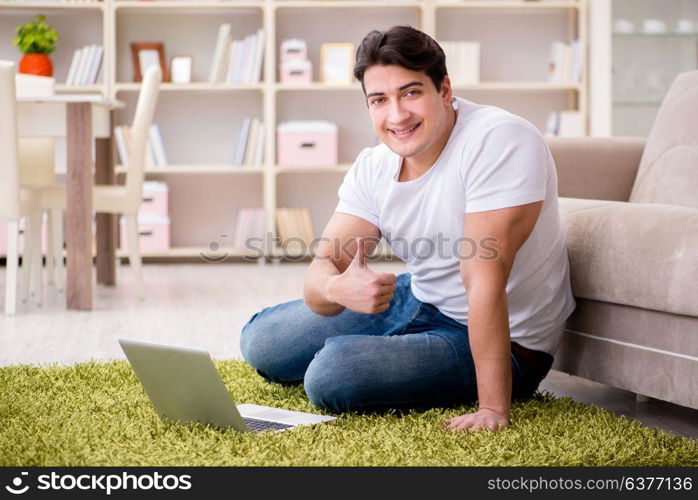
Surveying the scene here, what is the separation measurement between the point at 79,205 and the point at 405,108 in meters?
2.00

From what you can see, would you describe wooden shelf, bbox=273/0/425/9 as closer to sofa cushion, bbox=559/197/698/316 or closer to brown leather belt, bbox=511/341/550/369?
sofa cushion, bbox=559/197/698/316

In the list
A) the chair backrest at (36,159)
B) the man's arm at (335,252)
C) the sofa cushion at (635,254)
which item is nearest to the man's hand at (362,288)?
the man's arm at (335,252)

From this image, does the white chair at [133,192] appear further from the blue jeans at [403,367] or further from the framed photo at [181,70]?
the blue jeans at [403,367]

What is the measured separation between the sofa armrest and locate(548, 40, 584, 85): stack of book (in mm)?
2742

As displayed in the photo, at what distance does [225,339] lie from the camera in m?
2.83

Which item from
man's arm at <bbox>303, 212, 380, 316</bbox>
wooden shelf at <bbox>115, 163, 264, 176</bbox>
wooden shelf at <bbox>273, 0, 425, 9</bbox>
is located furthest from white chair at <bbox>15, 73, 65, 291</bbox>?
man's arm at <bbox>303, 212, 380, 316</bbox>

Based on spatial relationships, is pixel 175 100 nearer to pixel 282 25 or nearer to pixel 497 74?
Answer: pixel 282 25

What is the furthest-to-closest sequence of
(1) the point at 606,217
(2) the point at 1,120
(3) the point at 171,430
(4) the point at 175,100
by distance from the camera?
(4) the point at 175,100 → (2) the point at 1,120 → (1) the point at 606,217 → (3) the point at 171,430

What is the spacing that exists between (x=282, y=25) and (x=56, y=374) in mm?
3544

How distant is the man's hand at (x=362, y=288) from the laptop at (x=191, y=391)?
22 centimetres

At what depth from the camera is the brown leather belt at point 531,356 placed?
1824mm

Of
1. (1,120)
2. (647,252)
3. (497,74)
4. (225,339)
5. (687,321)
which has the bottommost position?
(225,339)

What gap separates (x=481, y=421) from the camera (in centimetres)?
Answer: 161
